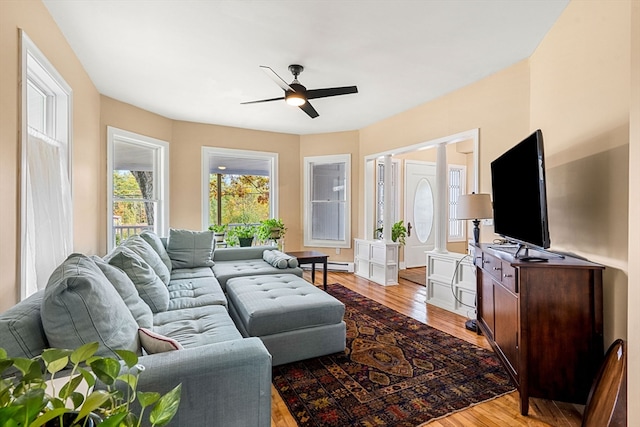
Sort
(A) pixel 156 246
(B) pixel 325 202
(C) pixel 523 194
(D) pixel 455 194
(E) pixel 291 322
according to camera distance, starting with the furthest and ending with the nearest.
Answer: (D) pixel 455 194 → (B) pixel 325 202 → (A) pixel 156 246 → (E) pixel 291 322 → (C) pixel 523 194

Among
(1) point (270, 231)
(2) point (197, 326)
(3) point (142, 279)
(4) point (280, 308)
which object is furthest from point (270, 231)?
(2) point (197, 326)

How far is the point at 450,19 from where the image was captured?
2303mm

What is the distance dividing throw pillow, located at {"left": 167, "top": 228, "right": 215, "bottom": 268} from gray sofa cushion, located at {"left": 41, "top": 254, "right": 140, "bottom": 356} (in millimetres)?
2414

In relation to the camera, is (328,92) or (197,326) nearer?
(197,326)

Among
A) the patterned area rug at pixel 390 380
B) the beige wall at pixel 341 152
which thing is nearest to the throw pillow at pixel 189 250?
the patterned area rug at pixel 390 380

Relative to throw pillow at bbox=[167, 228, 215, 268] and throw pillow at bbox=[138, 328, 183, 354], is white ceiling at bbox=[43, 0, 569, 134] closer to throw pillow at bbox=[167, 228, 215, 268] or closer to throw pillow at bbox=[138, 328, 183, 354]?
throw pillow at bbox=[167, 228, 215, 268]

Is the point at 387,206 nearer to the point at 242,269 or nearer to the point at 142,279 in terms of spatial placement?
the point at 242,269

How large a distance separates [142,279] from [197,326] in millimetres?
527

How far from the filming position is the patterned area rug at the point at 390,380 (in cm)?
186

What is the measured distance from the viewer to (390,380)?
7.21 feet

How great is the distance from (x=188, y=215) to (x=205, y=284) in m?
2.49

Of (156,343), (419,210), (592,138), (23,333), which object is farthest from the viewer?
(419,210)

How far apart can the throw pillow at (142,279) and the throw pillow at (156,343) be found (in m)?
0.77

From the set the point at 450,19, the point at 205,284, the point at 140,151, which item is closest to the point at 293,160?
the point at 140,151
